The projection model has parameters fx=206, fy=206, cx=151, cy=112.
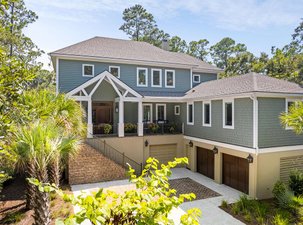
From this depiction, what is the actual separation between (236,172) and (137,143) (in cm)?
721

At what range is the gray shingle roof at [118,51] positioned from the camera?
55.9 ft

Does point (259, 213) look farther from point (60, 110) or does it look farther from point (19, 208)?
point (60, 110)

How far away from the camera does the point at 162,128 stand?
1711 centimetres

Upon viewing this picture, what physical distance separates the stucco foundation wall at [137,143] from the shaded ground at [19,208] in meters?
6.14

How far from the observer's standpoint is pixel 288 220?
8469 millimetres

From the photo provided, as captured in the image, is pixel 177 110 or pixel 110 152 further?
pixel 177 110

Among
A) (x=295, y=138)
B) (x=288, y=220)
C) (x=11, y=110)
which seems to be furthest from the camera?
(x=295, y=138)

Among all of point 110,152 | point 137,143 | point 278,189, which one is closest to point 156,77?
point 137,143

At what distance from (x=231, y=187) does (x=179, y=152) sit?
17.7 ft

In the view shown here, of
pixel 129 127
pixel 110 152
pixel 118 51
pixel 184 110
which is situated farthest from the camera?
pixel 118 51

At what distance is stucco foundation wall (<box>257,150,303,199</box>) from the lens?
11070mm

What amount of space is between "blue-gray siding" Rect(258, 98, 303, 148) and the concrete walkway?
11.3 feet

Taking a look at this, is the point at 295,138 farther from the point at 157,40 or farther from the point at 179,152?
the point at 157,40

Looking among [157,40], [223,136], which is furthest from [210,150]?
[157,40]
